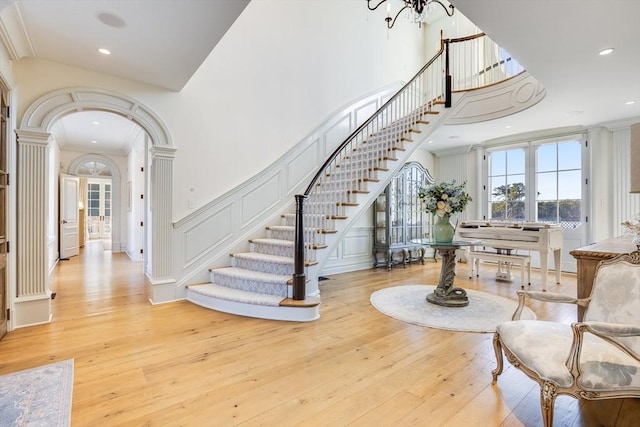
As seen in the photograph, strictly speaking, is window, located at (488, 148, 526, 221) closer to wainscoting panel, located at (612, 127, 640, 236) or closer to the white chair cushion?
wainscoting panel, located at (612, 127, 640, 236)

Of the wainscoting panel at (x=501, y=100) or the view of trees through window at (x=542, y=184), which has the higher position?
the wainscoting panel at (x=501, y=100)

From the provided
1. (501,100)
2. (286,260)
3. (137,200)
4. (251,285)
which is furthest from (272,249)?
(137,200)

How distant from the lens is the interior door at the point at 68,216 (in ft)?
24.3

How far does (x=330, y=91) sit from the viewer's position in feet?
19.3

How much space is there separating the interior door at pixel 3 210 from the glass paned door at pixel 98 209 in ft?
31.9

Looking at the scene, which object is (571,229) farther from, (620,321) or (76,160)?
(76,160)

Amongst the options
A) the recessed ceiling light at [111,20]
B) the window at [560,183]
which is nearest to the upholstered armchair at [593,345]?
the recessed ceiling light at [111,20]

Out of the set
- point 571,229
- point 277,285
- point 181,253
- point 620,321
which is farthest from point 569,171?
point 181,253

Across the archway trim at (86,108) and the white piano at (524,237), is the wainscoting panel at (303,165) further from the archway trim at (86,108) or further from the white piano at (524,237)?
the white piano at (524,237)

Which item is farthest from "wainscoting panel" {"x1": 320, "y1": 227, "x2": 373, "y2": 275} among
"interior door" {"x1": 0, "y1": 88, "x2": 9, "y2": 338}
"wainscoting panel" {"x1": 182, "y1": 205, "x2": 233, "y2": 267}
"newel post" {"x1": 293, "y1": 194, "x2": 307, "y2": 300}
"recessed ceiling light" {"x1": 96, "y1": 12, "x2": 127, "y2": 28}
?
"recessed ceiling light" {"x1": 96, "y1": 12, "x2": 127, "y2": 28}

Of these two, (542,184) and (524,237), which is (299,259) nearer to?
(524,237)

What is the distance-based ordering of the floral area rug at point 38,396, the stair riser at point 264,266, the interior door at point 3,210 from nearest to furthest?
the floral area rug at point 38,396
the interior door at point 3,210
the stair riser at point 264,266

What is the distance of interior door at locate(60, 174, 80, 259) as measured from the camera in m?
7.41

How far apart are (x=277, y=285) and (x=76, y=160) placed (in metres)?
8.23
